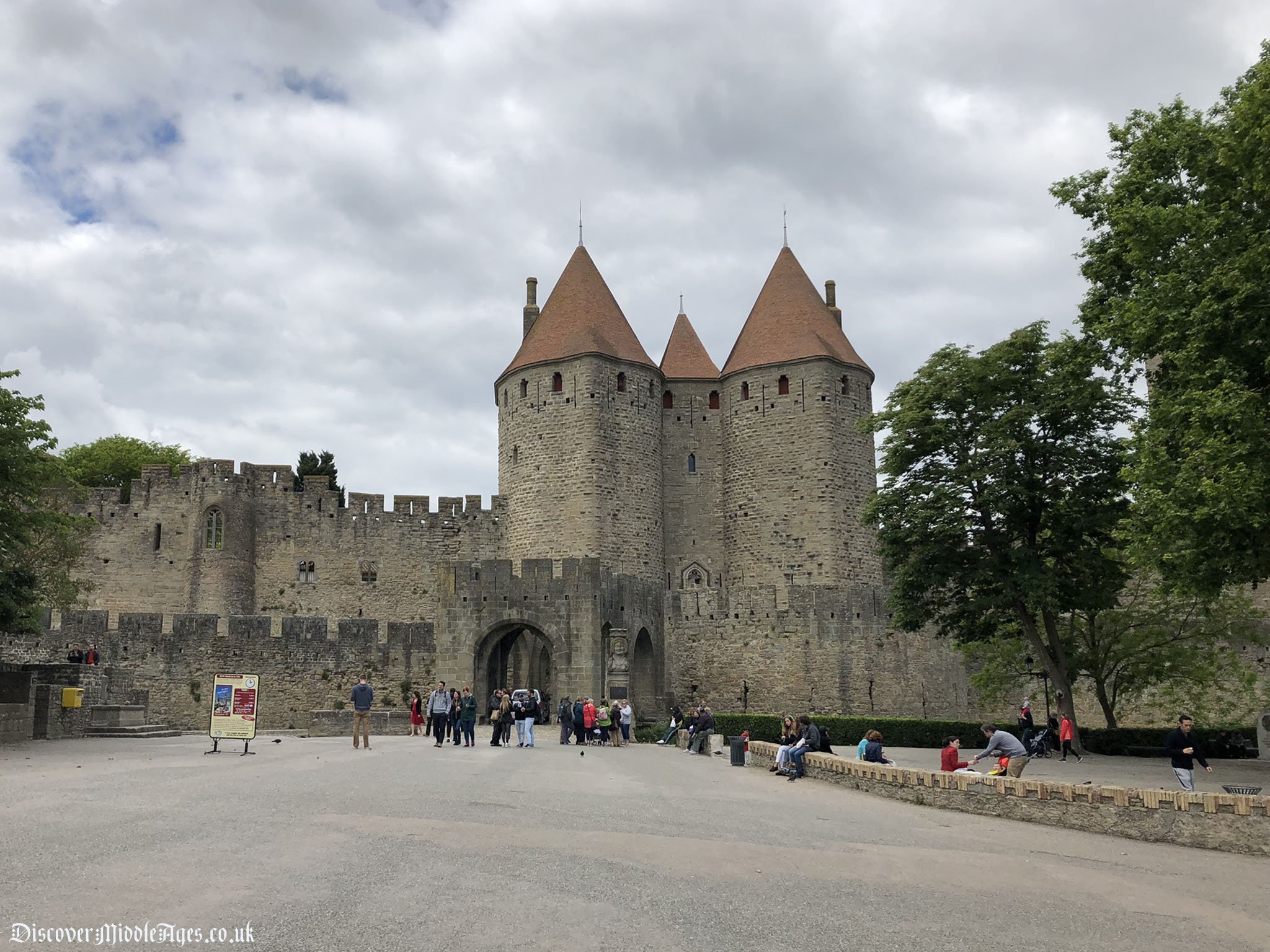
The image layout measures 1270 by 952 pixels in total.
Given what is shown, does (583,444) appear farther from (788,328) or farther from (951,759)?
(951,759)

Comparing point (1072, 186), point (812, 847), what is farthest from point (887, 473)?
point (812, 847)

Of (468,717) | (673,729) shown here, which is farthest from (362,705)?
(673,729)

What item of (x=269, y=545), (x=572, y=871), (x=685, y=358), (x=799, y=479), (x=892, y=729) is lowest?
(x=892, y=729)

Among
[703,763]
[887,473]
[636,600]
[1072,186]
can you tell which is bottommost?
[703,763]

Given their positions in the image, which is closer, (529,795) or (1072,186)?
(529,795)

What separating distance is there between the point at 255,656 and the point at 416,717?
6025mm

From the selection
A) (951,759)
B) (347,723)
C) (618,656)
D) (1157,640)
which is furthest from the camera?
(618,656)

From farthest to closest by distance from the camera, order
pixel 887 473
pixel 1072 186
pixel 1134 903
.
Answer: pixel 887 473, pixel 1072 186, pixel 1134 903

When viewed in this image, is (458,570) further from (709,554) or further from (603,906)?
(603,906)

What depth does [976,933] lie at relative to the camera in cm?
699

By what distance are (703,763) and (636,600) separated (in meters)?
11.6

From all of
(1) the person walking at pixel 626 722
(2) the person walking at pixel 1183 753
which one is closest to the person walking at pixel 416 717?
(1) the person walking at pixel 626 722

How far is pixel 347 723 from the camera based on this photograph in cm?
2548

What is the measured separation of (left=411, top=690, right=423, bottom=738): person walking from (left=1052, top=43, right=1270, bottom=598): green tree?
15604 millimetres
